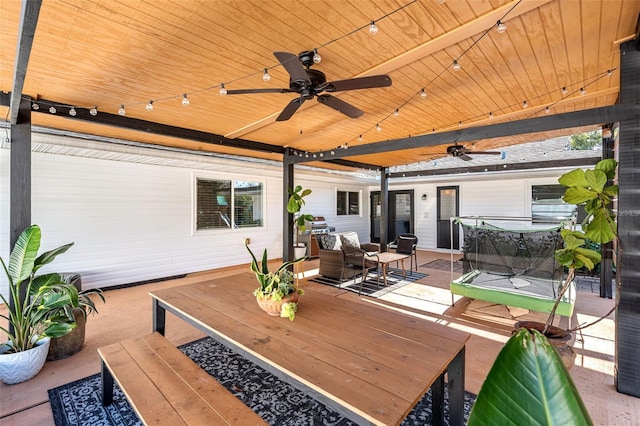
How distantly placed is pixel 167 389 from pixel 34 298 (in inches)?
76.3

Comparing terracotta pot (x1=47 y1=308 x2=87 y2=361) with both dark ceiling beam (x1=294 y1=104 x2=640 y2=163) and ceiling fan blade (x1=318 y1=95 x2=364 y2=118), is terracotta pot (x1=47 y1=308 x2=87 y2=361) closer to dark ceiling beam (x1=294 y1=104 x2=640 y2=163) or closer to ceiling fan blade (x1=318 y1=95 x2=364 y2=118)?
ceiling fan blade (x1=318 y1=95 x2=364 y2=118)

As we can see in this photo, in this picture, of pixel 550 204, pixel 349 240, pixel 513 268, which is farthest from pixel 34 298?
pixel 550 204

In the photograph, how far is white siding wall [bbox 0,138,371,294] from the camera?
4.96 meters

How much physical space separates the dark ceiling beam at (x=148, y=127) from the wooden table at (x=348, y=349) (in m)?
2.65

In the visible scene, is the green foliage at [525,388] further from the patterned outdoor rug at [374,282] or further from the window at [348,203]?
the window at [348,203]

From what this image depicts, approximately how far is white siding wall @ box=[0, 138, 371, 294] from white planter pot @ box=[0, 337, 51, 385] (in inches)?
115

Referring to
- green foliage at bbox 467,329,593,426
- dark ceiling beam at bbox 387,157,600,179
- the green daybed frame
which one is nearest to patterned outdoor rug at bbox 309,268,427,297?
the green daybed frame

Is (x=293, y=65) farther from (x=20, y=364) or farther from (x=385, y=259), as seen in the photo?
(x=385, y=259)

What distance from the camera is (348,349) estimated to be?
1691mm

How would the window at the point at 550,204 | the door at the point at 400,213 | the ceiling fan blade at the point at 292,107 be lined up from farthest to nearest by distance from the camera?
the door at the point at 400,213
the window at the point at 550,204
the ceiling fan blade at the point at 292,107

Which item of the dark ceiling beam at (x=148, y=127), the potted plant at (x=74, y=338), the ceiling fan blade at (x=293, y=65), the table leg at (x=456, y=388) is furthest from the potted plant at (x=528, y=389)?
the dark ceiling beam at (x=148, y=127)

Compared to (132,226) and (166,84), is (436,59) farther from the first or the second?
(132,226)

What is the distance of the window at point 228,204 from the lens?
6.93 meters

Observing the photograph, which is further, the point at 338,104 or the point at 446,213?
the point at 446,213
